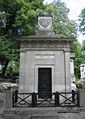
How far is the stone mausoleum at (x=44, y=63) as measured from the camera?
1582 cm

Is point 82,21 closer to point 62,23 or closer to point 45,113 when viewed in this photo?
point 62,23

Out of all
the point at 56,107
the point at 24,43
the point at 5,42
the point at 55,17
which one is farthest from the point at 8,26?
the point at 56,107

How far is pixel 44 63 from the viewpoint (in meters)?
16.0

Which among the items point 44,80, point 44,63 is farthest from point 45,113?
point 44,63

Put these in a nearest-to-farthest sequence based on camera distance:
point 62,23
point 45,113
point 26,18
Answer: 1. point 45,113
2. point 26,18
3. point 62,23

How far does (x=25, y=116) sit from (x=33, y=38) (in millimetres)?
5844

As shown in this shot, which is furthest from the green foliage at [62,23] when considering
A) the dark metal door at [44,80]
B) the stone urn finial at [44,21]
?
the dark metal door at [44,80]

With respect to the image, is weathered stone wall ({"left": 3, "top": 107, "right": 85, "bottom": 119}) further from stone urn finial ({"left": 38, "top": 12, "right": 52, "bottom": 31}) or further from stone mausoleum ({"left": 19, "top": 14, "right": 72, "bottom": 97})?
stone urn finial ({"left": 38, "top": 12, "right": 52, "bottom": 31})

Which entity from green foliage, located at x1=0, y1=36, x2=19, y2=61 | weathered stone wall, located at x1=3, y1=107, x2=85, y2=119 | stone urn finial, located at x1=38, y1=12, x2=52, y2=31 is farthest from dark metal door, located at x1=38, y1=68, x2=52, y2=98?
green foliage, located at x1=0, y1=36, x2=19, y2=61

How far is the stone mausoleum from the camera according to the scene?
15.8 metres

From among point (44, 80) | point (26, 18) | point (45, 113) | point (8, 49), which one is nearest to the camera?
point (45, 113)

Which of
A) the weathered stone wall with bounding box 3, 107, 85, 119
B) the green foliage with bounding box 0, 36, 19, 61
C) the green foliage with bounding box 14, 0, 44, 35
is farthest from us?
the green foliage with bounding box 14, 0, 44, 35

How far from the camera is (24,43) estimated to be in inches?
634

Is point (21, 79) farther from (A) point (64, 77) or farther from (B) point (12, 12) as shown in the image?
(B) point (12, 12)
